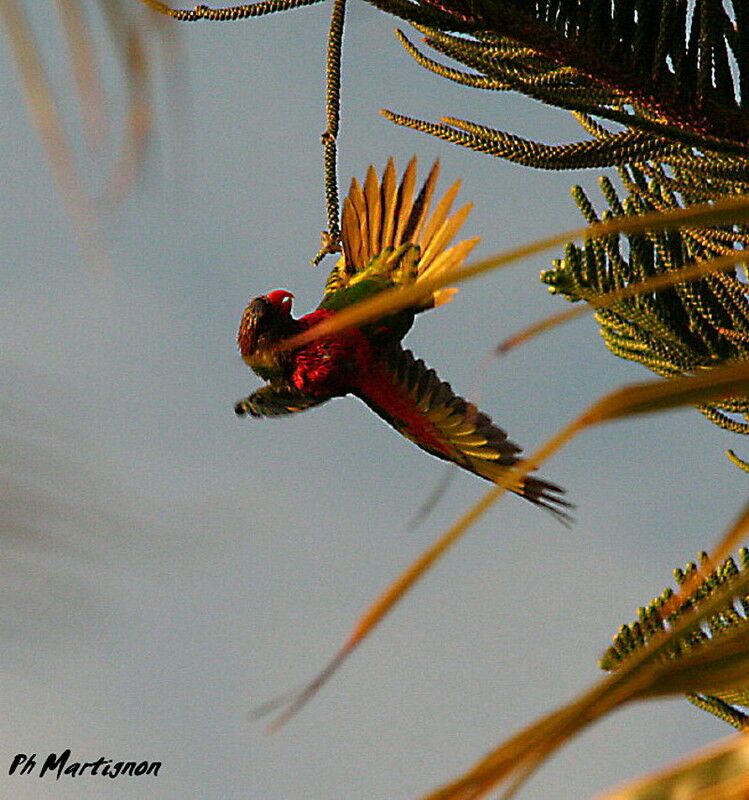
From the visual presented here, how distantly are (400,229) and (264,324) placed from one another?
0.32 m

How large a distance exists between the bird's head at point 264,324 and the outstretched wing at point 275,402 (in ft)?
0.46

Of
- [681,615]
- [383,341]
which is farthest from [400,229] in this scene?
[681,615]

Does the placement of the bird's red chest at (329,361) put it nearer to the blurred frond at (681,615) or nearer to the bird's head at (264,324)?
the bird's head at (264,324)

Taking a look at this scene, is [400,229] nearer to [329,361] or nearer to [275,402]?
[329,361]

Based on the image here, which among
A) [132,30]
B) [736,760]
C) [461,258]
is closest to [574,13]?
[461,258]

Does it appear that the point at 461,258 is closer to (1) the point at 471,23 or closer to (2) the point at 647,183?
(1) the point at 471,23

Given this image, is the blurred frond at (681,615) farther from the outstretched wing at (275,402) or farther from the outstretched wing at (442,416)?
the outstretched wing at (275,402)

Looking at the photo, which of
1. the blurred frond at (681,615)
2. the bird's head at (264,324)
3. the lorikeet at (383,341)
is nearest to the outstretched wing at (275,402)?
the lorikeet at (383,341)

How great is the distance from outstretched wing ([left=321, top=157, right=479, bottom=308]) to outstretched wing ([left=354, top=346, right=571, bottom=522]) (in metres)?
0.16

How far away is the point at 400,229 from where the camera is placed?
2.16 m

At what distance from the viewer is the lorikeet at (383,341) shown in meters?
2.11

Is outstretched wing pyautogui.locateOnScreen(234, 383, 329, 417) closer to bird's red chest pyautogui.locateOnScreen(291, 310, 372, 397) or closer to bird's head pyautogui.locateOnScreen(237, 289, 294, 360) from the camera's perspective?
bird's red chest pyautogui.locateOnScreen(291, 310, 372, 397)

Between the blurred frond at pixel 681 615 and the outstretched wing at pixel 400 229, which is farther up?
the outstretched wing at pixel 400 229

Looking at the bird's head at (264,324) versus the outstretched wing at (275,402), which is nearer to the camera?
the bird's head at (264,324)
